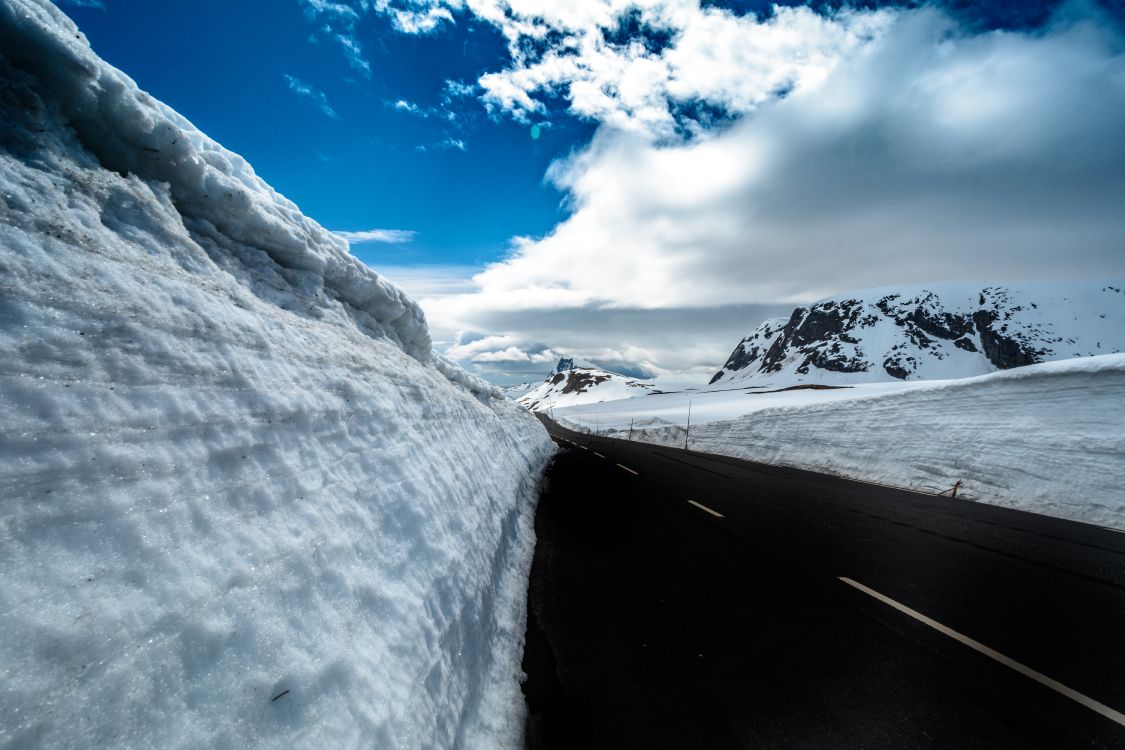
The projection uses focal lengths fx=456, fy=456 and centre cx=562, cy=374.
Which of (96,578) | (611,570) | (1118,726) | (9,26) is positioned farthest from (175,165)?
(1118,726)

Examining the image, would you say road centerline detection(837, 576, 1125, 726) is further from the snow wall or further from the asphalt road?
the snow wall

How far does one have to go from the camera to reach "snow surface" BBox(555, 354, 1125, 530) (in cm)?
1188

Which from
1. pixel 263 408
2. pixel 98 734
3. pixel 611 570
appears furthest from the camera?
pixel 611 570

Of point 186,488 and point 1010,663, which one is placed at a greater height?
point 186,488

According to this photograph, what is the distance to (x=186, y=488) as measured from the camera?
2.22 meters

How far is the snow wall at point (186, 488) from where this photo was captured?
5.27 feet

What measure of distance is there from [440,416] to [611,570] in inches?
120

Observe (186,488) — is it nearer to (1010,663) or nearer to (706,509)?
(1010,663)

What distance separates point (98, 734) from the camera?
1435 millimetres

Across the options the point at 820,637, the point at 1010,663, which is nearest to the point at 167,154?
the point at 820,637

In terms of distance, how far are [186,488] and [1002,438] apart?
Result: 19.7 meters

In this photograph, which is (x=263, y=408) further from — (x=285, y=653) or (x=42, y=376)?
(x=285, y=653)

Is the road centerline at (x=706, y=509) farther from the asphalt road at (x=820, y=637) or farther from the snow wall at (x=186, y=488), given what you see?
the snow wall at (x=186, y=488)

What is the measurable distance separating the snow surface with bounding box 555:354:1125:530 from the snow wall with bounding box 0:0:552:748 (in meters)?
15.9
